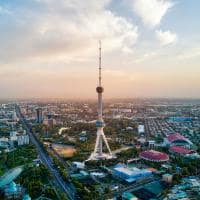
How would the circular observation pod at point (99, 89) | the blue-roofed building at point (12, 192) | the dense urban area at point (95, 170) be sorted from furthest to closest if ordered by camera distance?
the circular observation pod at point (99, 89) < the dense urban area at point (95, 170) < the blue-roofed building at point (12, 192)

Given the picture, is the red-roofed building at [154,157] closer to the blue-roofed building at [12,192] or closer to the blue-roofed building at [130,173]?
the blue-roofed building at [130,173]

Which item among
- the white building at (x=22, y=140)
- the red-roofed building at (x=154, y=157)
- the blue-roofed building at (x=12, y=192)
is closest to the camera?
the blue-roofed building at (x=12, y=192)

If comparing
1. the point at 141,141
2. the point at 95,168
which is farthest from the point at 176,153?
the point at 95,168

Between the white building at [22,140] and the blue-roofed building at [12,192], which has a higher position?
the white building at [22,140]

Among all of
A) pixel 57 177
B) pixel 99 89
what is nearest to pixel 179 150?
pixel 99 89

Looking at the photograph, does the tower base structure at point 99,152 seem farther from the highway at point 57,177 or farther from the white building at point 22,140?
the white building at point 22,140

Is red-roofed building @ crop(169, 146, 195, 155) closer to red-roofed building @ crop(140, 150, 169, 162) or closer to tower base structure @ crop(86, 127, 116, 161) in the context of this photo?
red-roofed building @ crop(140, 150, 169, 162)

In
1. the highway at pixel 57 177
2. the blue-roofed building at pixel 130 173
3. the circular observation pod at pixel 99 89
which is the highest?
the circular observation pod at pixel 99 89

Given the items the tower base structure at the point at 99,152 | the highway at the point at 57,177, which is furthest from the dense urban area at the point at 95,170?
the tower base structure at the point at 99,152

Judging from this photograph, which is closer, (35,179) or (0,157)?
(35,179)

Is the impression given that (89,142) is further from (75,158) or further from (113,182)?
(113,182)

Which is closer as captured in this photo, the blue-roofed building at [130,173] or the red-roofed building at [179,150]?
the blue-roofed building at [130,173]
